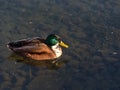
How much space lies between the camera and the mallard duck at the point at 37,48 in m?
16.8

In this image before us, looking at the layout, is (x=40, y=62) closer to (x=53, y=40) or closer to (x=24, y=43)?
(x=24, y=43)

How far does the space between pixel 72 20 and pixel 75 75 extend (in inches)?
177

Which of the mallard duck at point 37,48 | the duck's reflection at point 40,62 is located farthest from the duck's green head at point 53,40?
the duck's reflection at point 40,62

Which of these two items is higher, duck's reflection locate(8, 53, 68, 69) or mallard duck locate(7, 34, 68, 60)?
mallard duck locate(7, 34, 68, 60)

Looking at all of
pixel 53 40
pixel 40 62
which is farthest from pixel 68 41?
pixel 40 62

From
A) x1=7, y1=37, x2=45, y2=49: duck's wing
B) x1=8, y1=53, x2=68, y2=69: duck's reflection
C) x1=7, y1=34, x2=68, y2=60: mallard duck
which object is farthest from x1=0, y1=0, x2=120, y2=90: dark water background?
x1=7, y1=37, x2=45, y2=49: duck's wing

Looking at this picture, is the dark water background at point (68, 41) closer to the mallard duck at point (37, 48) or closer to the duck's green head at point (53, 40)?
the mallard duck at point (37, 48)

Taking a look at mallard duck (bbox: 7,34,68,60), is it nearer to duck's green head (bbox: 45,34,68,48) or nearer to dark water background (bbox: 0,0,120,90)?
duck's green head (bbox: 45,34,68,48)

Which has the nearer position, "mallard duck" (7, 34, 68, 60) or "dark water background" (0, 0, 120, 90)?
"dark water background" (0, 0, 120, 90)

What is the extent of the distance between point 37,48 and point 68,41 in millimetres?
1514

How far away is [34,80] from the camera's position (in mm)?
14969

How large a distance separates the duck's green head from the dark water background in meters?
0.40

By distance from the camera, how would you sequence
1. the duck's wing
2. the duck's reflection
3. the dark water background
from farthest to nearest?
1. the duck's wing
2. the duck's reflection
3. the dark water background

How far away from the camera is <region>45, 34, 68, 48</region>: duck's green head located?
17031mm
